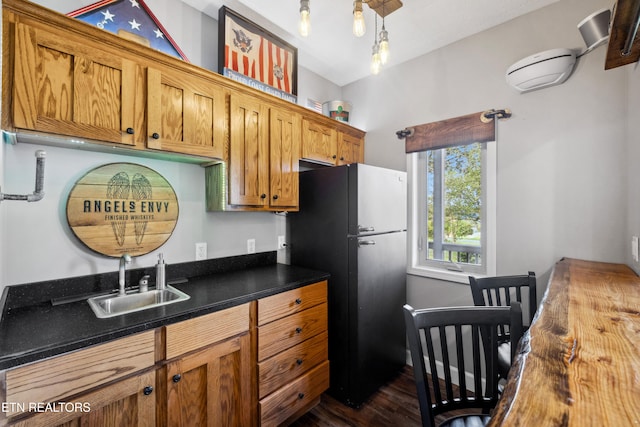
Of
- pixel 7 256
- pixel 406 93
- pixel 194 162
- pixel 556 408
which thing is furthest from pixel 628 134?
pixel 7 256

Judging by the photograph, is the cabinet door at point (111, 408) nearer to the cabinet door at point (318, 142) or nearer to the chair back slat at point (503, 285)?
the chair back slat at point (503, 285)

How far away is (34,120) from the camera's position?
1144 millimetres

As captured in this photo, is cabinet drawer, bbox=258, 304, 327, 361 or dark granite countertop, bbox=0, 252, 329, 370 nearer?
dark granite countertop, bbox=0, 252, 329, 370

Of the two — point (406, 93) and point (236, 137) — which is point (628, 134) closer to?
point (406, 93)

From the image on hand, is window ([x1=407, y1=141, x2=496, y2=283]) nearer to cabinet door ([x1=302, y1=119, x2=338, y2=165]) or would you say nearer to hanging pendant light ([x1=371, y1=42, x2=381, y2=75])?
cabinet door ([x1=302, y1=119, x2=338, y2=165])

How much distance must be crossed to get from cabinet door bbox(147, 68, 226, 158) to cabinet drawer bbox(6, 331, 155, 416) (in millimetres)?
957

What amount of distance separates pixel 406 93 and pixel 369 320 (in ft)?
6.56

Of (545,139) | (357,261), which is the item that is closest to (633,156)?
(545,139)

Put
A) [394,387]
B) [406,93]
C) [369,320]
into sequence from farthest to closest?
[406,93] → [394,387] → [369,320]

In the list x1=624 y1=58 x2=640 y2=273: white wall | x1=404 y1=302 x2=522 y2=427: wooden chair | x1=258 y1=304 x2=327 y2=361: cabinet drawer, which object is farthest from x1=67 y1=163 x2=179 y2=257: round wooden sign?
x1=624 y1=58 x2=640 y2=273: white wall

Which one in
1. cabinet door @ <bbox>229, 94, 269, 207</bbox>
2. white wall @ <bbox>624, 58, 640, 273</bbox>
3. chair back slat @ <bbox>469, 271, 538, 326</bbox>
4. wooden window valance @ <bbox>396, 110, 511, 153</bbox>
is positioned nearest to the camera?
white wall @ <bbox>624, 58, 640, 273</bbox>

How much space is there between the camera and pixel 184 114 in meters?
1.58

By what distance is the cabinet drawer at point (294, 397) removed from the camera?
5.22ft

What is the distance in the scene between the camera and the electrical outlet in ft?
6.31
